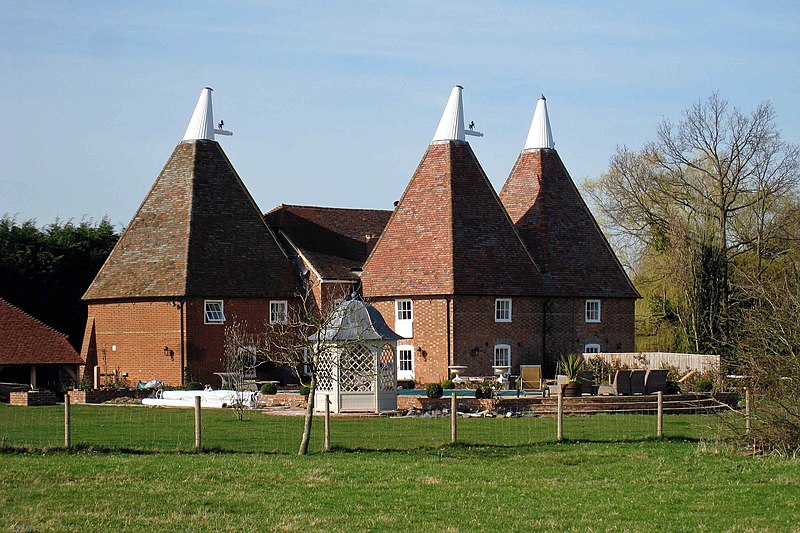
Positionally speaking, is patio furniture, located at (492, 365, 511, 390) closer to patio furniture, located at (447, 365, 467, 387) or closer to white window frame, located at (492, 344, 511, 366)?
patio furniture, located at (447, 365, 467, 387)

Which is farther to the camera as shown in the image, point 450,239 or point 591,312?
point 591,312

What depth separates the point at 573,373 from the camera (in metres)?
39.0

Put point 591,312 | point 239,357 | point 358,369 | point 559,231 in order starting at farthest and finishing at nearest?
point 559,231, point 591,312, point 239,357, point 358,369

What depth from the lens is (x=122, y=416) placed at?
101 feet

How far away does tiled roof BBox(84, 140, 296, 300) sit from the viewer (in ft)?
145

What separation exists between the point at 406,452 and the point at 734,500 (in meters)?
7.60

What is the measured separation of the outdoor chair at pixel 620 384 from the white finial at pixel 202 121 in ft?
68.7

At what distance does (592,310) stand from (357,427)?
2169cm

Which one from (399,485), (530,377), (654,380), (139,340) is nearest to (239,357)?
(139,340)

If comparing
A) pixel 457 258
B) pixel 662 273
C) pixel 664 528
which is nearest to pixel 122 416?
pixel 457 258

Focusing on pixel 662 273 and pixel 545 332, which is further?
pixel 662 273

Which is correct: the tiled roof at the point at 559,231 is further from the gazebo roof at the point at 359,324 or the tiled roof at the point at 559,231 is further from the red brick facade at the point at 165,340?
the gazebo roof at the point at 359,324

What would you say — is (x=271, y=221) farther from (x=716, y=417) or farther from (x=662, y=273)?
(x=716, y=417)

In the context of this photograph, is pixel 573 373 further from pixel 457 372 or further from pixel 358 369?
pixel 358 369
